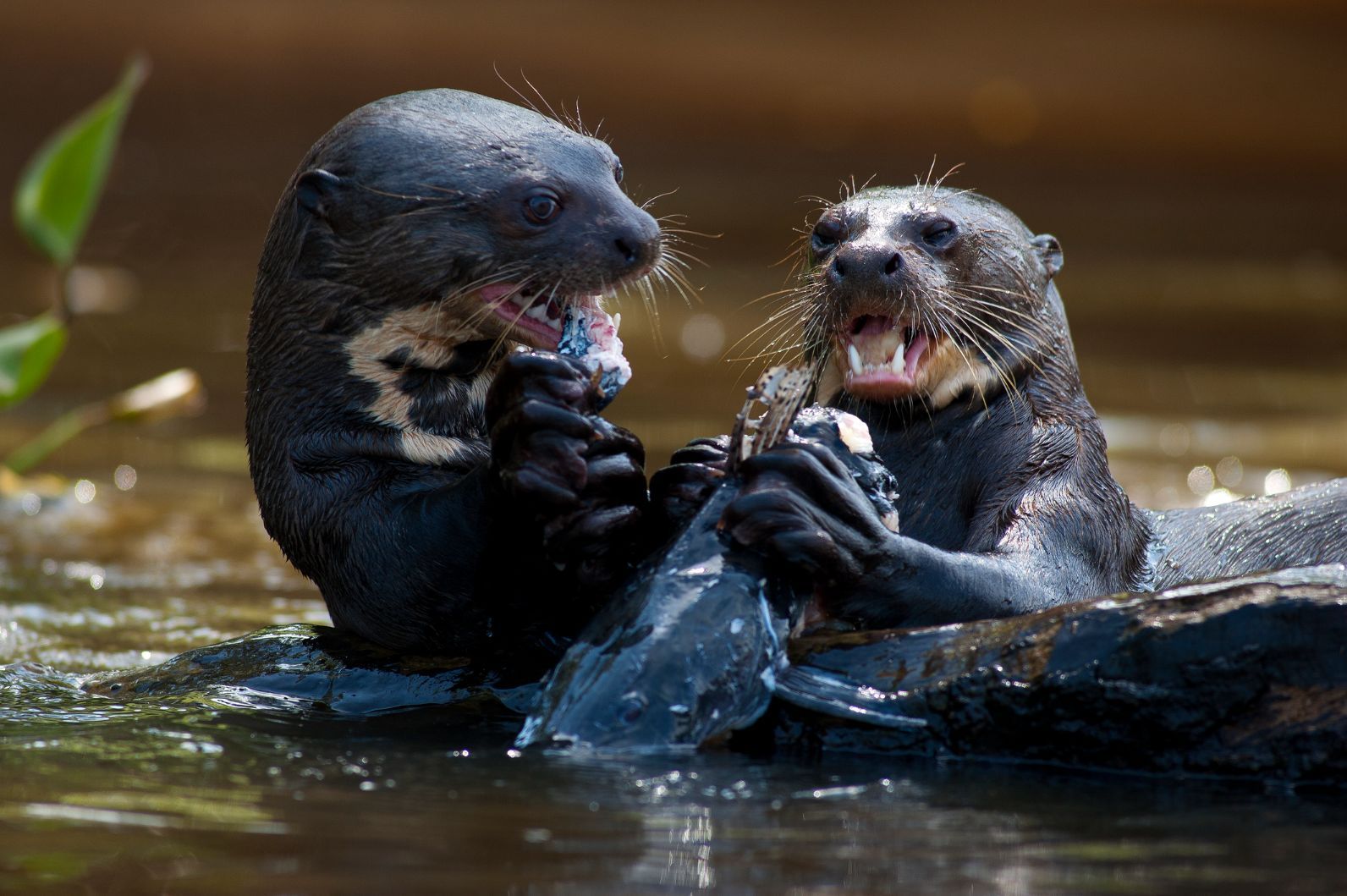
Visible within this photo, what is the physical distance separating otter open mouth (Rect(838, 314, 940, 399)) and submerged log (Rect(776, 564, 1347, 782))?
2.68 feet

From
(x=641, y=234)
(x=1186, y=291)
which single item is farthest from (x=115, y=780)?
(x=1186, y=291)

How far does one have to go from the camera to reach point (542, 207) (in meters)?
3.62

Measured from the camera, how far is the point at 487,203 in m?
3.63

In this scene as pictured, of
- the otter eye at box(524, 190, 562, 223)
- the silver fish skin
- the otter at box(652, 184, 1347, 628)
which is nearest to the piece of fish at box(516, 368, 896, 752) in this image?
the silver fish skin

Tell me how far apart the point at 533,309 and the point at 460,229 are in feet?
0.65

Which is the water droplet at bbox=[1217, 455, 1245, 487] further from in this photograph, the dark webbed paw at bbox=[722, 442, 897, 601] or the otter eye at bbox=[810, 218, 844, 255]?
the dark webbed paw at bbox=[722, 442, 897, 601]

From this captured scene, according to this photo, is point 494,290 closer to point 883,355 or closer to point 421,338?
point 421,338

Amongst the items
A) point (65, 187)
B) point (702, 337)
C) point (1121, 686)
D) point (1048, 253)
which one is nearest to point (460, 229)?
point (1048, 253)

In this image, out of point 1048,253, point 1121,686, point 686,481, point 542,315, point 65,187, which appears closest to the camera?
point 1121,686

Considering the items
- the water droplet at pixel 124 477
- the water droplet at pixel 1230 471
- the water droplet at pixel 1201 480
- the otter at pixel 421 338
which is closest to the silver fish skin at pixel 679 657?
the otter at pixel 421 338

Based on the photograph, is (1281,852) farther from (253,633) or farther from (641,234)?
(253,633)

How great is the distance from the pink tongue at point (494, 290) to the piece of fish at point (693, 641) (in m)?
0.66

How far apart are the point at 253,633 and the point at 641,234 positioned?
1.05 metres

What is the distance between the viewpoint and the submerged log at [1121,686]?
283cm
